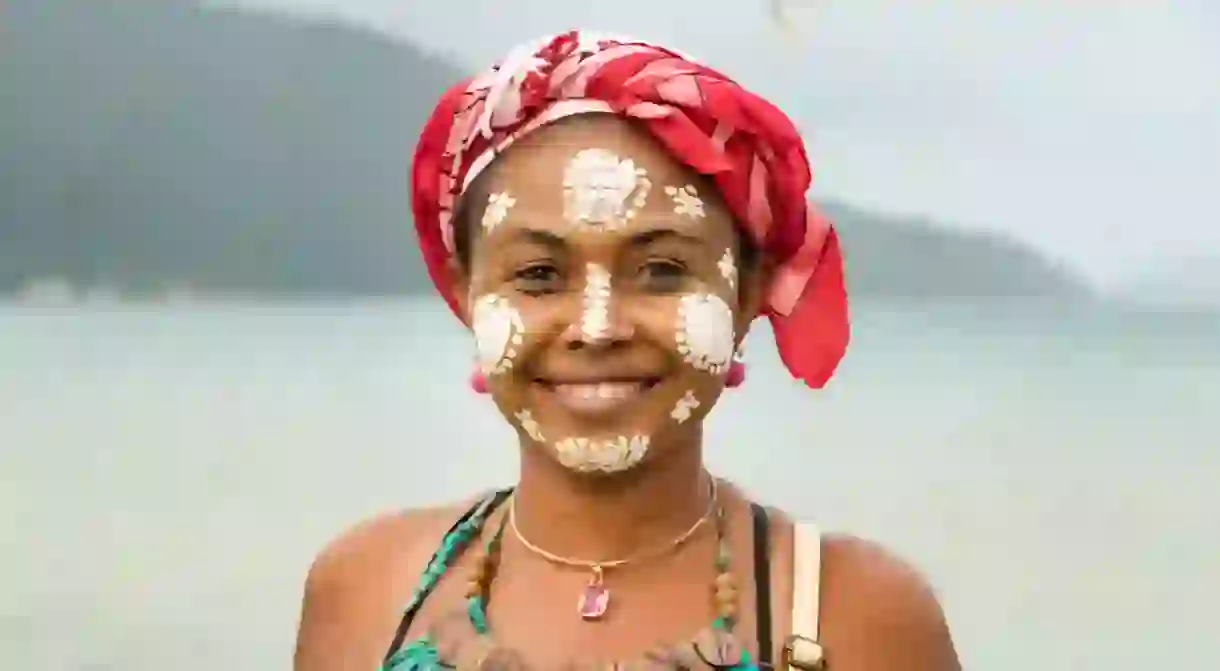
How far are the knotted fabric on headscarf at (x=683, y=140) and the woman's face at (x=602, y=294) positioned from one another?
2 centimetres

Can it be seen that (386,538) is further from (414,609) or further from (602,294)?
(602,294)

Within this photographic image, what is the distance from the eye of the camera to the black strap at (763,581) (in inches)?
34.3

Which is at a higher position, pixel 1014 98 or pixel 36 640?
pixel 1014 98

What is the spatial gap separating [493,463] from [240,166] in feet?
1.87

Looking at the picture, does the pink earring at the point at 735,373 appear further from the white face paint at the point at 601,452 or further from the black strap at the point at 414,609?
the black strap at the point at 414,609

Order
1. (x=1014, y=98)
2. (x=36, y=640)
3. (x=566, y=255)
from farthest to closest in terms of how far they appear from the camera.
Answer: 1. (x=36, y=640)
2. (x=1014, y=98)
3. (x=566, y=255)

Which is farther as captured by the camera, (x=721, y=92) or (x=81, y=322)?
(x=81, y=322)

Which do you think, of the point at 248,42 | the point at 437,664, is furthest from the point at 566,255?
the point at 248,42

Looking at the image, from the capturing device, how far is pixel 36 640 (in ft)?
5.54

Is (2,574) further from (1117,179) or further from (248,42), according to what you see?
(1117,179)

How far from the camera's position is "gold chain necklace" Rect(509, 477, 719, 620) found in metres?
0.90

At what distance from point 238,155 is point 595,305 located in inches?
37.3

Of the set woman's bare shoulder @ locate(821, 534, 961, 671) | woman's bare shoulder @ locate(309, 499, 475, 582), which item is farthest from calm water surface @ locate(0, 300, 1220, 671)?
woman's bare shoulder @ locate(821, 534, 961, 671)

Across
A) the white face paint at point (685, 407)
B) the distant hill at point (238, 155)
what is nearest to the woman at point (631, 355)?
the white face paint at point (685, 407)
